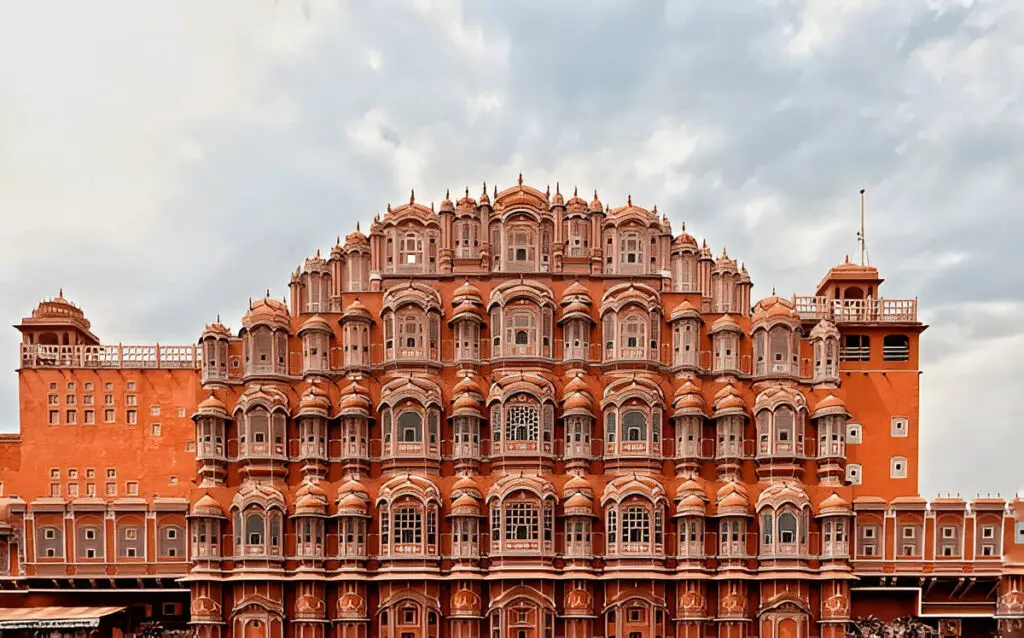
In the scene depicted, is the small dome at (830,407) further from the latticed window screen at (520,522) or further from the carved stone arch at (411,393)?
the carved stone arch at (411,393)

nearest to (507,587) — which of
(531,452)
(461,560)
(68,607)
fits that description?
(461,560)

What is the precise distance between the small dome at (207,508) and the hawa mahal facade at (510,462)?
0.10m

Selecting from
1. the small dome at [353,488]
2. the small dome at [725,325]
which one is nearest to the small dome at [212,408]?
the small dome at [353,488]

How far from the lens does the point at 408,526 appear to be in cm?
4931

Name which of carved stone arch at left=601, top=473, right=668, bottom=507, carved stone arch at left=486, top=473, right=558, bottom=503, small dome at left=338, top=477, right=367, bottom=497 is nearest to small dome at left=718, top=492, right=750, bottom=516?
carved stone arch at left=601, top=473, right=668, bottom=507

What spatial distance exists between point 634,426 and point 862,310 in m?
14.1

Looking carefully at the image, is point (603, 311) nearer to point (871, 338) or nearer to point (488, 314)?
point (488, 314)

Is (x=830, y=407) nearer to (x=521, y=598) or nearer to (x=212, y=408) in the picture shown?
(x=521, y=598)

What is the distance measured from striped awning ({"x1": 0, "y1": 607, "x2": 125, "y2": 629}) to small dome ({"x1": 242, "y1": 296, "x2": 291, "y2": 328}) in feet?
48.2

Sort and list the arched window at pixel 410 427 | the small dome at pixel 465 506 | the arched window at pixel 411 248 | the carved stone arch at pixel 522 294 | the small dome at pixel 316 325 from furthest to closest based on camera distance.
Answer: the arched window at pixel 411 248 → the small dome at pixel 316 325 → the carved stone arch at pixel 522 294 → the arched window at pixel 410 427 → the small dome at pixel 465 506

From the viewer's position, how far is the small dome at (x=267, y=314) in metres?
53.0

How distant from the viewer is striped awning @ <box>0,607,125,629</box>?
48656mm

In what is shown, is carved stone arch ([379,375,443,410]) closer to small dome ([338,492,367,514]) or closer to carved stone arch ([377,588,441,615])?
small dome ([338,492,367,514])

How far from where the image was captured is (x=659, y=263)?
→ 54375 mm
